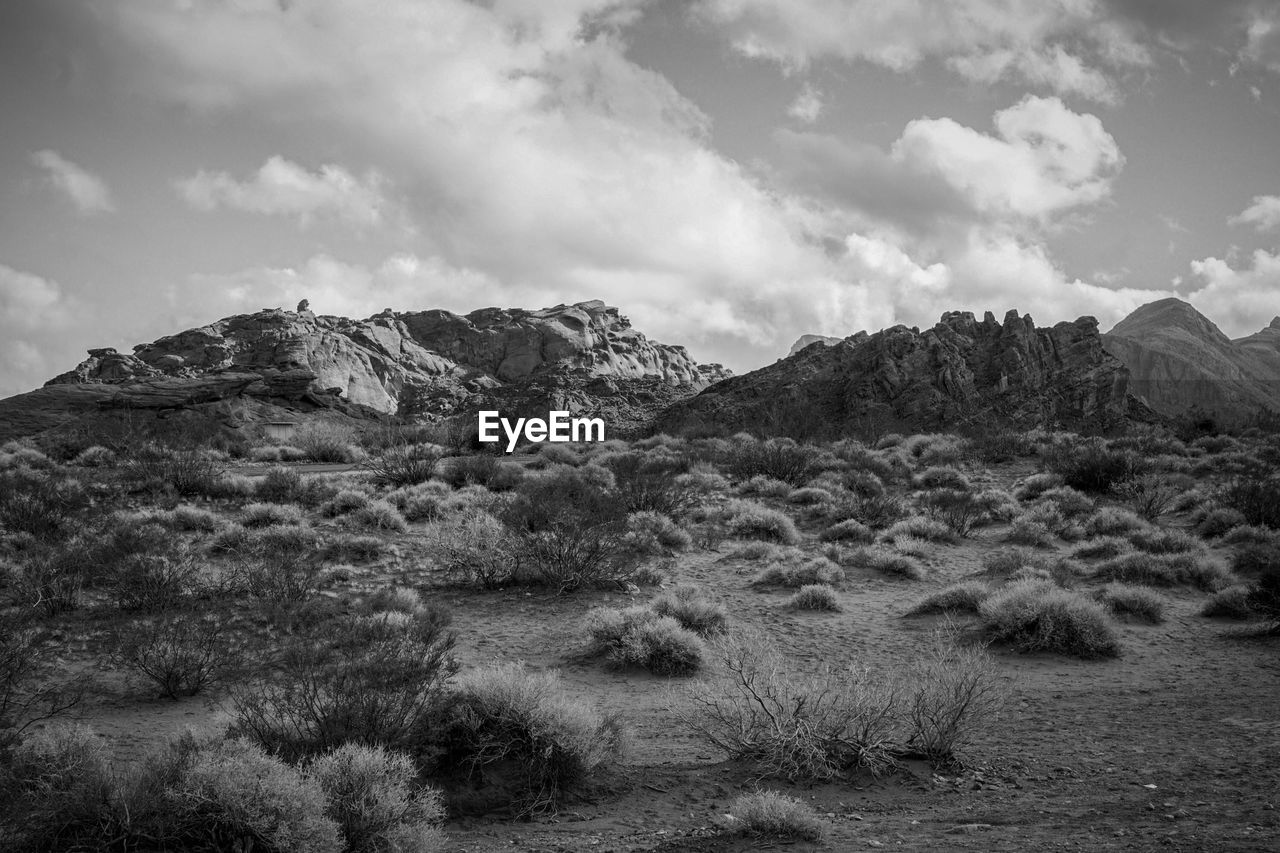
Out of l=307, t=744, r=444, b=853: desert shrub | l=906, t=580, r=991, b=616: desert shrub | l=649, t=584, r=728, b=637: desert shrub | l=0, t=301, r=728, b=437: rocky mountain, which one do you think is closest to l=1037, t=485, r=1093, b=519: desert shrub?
l=906, t=580, r=991, b=616: desert shrub

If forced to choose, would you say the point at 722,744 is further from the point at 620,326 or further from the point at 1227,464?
the point at 620,326

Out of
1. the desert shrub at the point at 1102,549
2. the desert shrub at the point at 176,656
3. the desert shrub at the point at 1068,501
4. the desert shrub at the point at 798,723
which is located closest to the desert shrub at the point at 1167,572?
the desert shrub at the point at 1102,549

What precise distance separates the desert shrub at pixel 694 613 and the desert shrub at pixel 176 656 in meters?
4.94

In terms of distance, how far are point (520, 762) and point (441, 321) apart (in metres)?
135

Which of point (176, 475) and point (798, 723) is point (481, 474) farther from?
point (798, 723)

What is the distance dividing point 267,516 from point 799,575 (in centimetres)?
953

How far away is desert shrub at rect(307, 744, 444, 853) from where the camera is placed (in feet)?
14.3

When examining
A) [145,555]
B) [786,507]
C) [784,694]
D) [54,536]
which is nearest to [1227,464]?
[786,507]

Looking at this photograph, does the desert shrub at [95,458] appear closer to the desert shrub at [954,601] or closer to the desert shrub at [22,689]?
the desert shrub at [22,689]

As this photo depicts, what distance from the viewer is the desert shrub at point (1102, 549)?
14.4 metres

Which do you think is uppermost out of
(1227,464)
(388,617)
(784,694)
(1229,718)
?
(1227,464)

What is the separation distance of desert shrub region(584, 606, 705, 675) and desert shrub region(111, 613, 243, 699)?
12.6 feet

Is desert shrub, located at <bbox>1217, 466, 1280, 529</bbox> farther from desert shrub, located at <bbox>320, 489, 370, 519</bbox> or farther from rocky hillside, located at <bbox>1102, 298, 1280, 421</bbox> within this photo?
rocky hillside, located at <bbox>1102, 298, 1280, 421</bbox>

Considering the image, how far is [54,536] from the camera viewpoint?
11797mm
